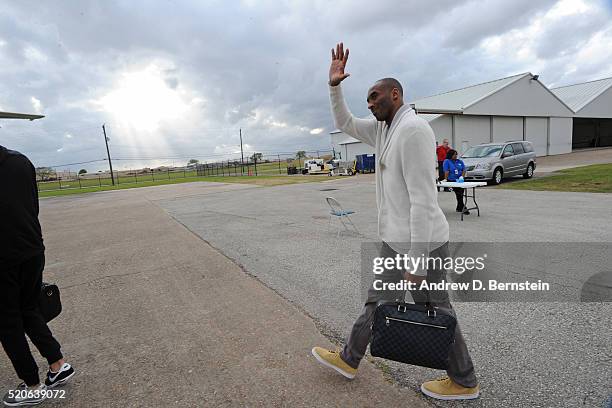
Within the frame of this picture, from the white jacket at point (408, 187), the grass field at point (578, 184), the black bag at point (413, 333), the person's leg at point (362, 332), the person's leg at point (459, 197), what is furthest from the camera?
the grass field at point (578, 184)

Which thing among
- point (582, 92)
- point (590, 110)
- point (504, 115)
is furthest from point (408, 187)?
point (582, 92)

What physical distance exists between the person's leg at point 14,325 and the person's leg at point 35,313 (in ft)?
0.14

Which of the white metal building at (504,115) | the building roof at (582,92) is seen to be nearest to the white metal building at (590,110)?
the building roof at (582,92)

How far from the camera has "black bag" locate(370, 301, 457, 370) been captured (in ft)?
6.88

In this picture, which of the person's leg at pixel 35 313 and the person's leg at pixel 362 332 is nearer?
the person's leg at pixel 362 332

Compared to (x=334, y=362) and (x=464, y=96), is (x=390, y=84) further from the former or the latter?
(x=464, y=96)

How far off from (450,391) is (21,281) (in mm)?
2976

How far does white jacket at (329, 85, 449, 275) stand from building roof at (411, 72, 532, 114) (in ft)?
79.0

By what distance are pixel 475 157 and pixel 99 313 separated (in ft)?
49.7

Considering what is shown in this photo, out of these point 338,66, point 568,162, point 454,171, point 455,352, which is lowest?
point 455,352

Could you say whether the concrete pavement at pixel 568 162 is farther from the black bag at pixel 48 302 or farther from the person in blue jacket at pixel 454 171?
the black bag at pixel 48 302

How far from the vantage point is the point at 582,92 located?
1561 inches

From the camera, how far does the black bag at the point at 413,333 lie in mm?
2096

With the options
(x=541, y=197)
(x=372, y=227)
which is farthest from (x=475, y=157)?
(x=372, y=227)
